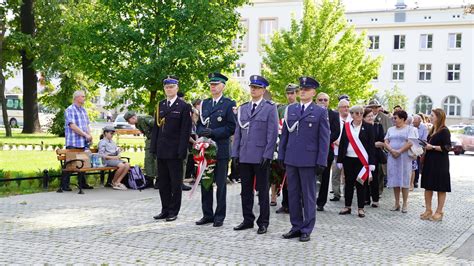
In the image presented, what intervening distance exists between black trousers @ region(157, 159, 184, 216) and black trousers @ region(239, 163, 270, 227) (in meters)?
1.04

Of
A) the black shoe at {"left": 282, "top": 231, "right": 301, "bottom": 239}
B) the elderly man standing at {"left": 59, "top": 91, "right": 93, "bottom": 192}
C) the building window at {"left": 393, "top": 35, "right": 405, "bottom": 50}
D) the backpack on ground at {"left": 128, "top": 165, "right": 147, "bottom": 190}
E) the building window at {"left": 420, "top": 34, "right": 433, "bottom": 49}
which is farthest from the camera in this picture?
the building window at {"left": 393, "top": 35, "right": 405, "bottom": 50}

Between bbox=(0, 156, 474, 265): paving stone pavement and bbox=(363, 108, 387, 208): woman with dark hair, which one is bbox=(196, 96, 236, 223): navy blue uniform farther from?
bbox=(363, 108, 387, 208): woman with dark hair

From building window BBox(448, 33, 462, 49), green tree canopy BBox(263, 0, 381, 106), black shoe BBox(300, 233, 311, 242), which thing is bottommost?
black shoe BBox(300, 233, 311, 242)

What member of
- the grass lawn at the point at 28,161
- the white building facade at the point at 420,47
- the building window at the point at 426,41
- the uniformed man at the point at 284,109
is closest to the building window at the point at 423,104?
the white building facade at the point at 420,47

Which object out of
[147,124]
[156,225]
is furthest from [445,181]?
[147,124]

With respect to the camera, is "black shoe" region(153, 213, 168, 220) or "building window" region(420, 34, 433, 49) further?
"building window" region(420, 34, 433, 49)

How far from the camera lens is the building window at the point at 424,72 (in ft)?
220

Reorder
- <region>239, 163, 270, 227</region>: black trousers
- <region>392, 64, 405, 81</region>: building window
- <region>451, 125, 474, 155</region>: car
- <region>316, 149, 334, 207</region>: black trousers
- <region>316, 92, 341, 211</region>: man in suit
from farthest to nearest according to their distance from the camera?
<region>392, 64, 405, 81</region>: building window < <region>451, 125, 474, 155</region>: car < <region>316, 149, 334, 207</region>: black trousers < <region>316, 92, 341, 211</region>: man in suit < <region>239, 163, 270, 227</region>: black trousers

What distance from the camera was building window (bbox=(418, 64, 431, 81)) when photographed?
220ft

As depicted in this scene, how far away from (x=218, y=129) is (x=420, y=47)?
61760 mm

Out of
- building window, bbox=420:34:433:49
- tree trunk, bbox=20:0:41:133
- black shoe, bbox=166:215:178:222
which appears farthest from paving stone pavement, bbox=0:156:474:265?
building window, bbox=420:34:433:49

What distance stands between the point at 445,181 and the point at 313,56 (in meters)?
26.2

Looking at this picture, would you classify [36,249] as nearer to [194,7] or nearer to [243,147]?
[243,147]

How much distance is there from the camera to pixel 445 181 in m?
10.4
